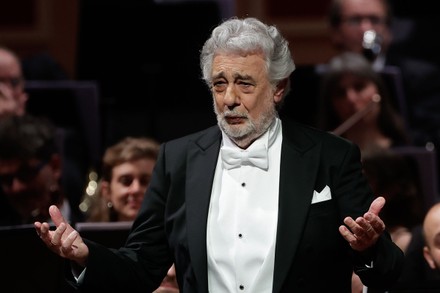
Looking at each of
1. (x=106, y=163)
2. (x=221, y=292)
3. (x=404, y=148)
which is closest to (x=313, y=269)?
(x=221, y=292)

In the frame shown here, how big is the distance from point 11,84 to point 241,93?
2.36m

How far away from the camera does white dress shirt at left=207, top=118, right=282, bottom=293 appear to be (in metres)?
2.53

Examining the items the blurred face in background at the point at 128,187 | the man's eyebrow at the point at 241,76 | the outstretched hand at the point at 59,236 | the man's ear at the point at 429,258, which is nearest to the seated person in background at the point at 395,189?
the man's ear at the point at 429,258

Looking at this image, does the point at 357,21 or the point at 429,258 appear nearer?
the point at 429,258

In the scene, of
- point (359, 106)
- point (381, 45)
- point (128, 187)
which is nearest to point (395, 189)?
point (359, 106)

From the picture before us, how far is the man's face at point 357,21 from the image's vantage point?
17.0 ft

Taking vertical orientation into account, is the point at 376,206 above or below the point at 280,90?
below

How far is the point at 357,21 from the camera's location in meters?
5.20

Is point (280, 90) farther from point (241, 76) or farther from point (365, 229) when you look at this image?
point (365, 229)

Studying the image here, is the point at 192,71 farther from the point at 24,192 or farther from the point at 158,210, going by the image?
the point at 158,210

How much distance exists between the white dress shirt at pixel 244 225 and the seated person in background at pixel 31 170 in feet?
4.94

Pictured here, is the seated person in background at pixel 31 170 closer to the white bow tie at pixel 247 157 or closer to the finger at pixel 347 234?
the white bow tie at pixel 247 157

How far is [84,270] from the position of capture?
2578 mm

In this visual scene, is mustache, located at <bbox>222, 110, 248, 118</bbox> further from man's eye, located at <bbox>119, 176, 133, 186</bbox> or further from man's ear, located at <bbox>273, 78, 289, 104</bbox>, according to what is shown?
man's eye, located at <bbox>119, 176, 133, 186</bbox>
